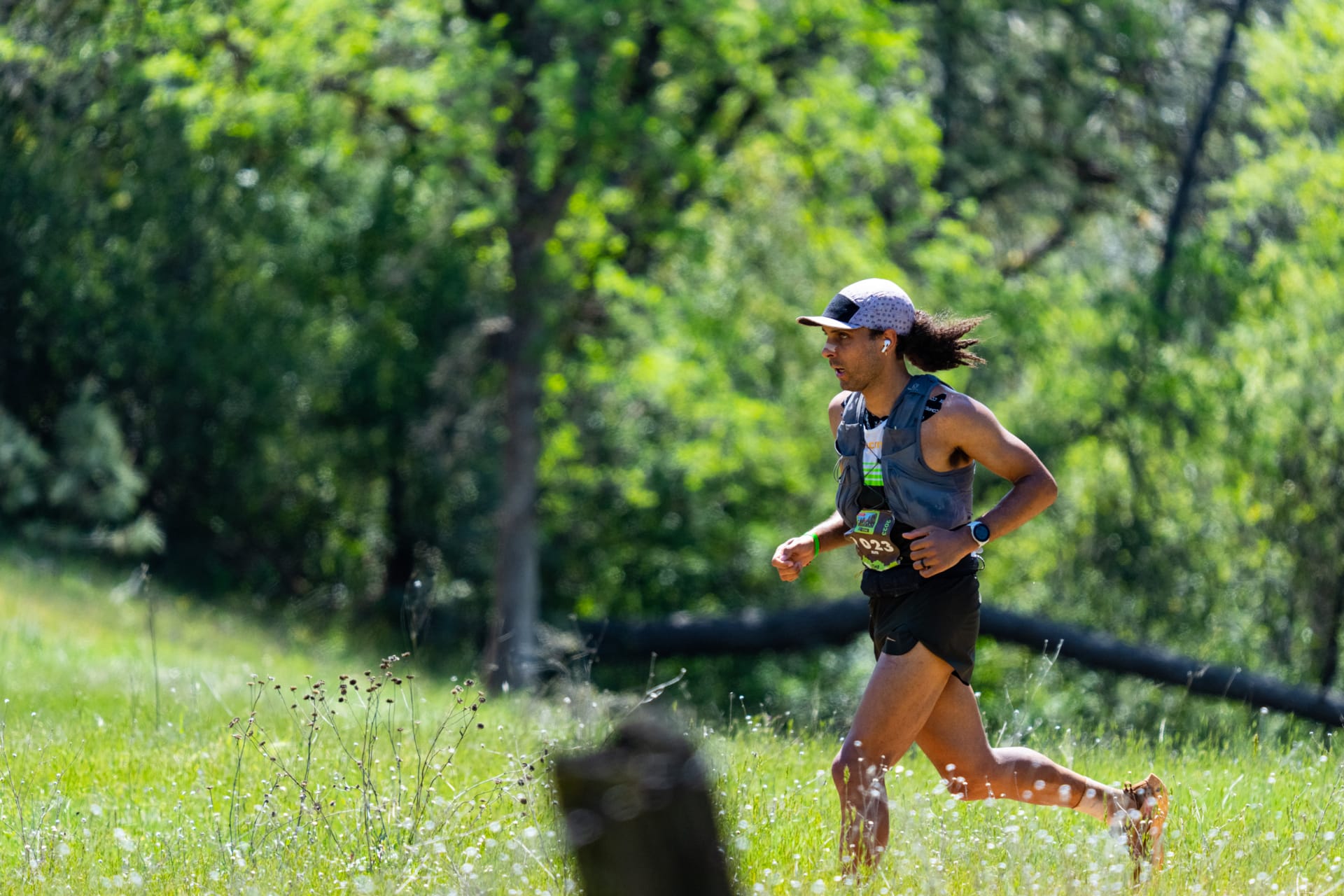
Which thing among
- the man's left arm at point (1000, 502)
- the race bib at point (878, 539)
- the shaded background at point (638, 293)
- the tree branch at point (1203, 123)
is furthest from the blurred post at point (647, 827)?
the tree branch at point (1203, 123)

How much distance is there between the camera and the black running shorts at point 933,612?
4.33 meters

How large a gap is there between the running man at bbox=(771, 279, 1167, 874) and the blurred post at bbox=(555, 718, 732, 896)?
5.60ft

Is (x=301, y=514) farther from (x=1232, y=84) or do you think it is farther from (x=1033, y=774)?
(x=1033, y=774)

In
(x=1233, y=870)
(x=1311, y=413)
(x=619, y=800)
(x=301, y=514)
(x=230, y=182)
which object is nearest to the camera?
(x=619, y=800)

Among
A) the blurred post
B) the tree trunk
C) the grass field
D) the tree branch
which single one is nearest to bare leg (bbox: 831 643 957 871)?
the grass field

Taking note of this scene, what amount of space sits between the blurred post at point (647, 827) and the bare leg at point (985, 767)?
1.98 metres

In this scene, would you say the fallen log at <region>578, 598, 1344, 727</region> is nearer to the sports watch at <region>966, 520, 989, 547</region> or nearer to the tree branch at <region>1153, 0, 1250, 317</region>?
the tree branch at <region>1153, 0, 1250, 317</region>

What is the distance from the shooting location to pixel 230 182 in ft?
62.1

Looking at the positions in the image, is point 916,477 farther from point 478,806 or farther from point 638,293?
point 638,293

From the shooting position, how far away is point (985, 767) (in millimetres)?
4402

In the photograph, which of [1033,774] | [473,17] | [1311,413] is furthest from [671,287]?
[1033,774]

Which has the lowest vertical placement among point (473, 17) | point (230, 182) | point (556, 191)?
point (230, 182)

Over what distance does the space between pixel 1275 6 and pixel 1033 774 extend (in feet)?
64.4

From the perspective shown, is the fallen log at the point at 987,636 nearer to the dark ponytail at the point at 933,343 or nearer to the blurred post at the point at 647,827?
the dark ponytail at the point at 933,343
